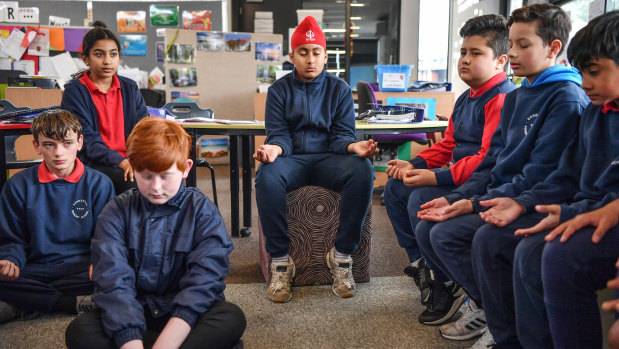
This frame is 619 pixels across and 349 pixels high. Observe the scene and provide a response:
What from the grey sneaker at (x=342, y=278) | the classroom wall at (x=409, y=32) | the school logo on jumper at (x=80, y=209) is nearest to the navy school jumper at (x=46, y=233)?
the school logo on jumper at (x=80, y=209)

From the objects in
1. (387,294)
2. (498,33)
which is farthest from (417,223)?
(498,33)

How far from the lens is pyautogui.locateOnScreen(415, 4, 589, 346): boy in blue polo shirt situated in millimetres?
1277

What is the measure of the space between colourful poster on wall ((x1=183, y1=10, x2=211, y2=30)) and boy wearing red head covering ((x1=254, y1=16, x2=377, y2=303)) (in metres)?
4.38

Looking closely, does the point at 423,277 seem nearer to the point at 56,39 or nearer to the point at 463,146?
the point at 463,146

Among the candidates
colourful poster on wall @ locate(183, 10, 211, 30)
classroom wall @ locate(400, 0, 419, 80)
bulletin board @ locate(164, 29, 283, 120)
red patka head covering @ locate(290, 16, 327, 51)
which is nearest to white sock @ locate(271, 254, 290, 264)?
red patka head covering @ locate(290, 16, 327, 51)

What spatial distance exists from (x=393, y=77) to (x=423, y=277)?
2326 millimetres

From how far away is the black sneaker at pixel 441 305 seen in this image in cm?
157

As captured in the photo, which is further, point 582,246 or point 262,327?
point 262,327

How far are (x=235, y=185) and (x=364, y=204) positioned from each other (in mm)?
1045

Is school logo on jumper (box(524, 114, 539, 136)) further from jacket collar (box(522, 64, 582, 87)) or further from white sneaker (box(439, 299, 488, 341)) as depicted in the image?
white sneaker (box(439, 299, 488, 341))

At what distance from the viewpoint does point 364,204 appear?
1.80 m

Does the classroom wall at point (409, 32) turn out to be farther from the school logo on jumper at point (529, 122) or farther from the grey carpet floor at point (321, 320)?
the school logo on jumper at point (529, 122)

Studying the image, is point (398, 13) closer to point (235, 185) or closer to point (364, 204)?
point (235, 185)

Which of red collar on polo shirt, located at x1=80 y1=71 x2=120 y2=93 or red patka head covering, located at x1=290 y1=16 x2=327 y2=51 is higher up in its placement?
red patka head covering, located at x1=290 y1=16 x2=327 y2=51
